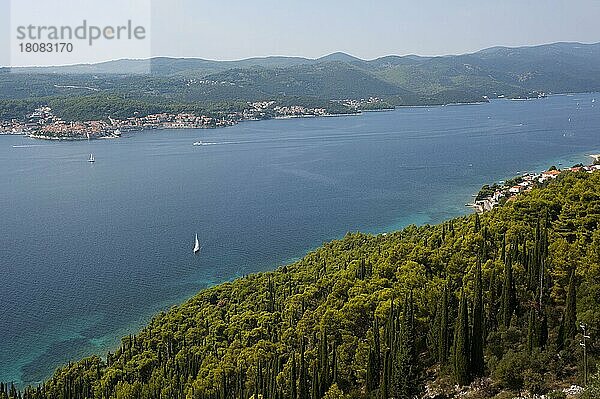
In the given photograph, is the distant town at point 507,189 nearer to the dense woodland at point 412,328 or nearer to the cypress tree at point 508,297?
the dense woodland at point 412,328

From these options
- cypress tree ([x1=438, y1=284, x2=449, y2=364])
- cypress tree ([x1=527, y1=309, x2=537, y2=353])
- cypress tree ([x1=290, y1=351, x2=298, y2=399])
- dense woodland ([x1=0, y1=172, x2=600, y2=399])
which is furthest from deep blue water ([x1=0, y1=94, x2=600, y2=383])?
cypress tree ([x1=527, y1=309, x2=537, y2=353])

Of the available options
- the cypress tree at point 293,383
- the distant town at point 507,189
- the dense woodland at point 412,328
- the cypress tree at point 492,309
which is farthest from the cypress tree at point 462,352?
the distant town at point 507,189

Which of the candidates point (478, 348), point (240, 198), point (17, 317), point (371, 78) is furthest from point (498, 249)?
point (371, 78)

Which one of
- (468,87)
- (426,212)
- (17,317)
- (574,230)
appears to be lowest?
(17,317)

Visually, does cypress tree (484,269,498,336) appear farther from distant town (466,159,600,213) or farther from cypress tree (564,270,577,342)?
distant town (466,159,600,213)

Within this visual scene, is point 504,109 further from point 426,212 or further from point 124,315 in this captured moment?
point 124,315

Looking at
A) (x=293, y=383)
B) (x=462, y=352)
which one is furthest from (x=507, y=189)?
(x=293, y=383)
